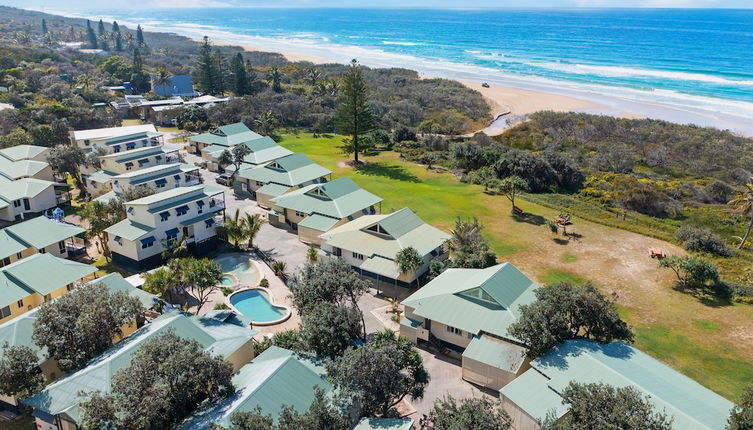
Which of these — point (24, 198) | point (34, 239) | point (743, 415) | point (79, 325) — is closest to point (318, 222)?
point (34, 239)

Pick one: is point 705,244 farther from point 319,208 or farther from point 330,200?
point 319,208

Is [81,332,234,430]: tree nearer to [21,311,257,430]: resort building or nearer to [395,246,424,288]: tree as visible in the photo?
[21,311,257,430]: resort building

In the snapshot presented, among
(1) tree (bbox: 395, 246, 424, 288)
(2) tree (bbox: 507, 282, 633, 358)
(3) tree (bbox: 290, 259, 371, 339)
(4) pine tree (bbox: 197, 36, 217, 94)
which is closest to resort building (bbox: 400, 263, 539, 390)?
(2) tree (bbox: 507, 282, 633, 358)

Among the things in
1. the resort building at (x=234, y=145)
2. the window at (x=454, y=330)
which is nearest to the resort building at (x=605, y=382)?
the window at (x=454, y=330)

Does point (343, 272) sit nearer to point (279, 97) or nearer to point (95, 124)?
point (95, 124)

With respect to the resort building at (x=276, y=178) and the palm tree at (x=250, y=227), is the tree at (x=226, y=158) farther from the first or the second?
the palm tree at (x=250, y=227)

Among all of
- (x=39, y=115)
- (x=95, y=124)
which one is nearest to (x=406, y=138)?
(x=95, y=124)

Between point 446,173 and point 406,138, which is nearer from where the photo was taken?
point 446,173
